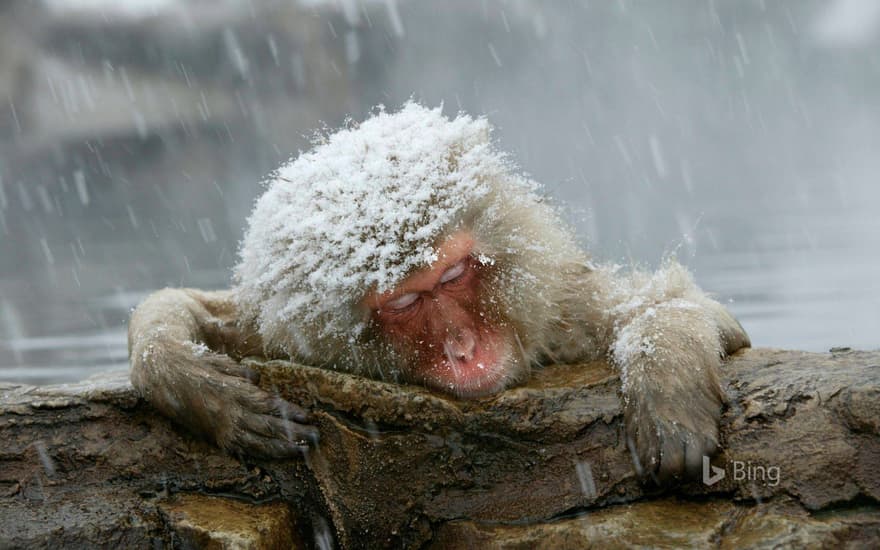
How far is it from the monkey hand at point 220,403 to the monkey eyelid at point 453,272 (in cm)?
69

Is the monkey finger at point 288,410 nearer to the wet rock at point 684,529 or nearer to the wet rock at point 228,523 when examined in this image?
the wet rock at point 228,523

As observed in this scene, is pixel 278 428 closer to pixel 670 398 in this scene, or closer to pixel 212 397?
pixel 212 397

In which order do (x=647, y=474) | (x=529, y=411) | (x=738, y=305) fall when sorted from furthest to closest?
1. (x=738, y=305)
2. (x=529, y=411)
3. (x=647, y=474)

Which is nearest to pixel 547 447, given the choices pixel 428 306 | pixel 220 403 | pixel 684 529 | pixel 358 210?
pixel 684 529

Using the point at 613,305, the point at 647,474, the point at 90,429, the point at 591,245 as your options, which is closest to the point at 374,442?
the point at 647,474

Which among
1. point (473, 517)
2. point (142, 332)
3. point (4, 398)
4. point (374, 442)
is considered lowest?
point (473, 517)

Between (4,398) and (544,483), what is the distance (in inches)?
81.0

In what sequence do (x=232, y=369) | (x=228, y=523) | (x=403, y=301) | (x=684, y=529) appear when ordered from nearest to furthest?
(x=684, y=529) < (x=228, y=523) < (x=403, y=301) < (x=232, y=369)

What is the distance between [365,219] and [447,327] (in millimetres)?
481

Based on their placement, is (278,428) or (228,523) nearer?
(228,523)

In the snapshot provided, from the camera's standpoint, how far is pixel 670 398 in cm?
248

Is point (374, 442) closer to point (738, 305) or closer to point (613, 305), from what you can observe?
point (613, 305)

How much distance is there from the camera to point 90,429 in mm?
2834

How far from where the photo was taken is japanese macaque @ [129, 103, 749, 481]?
8.74 feet
